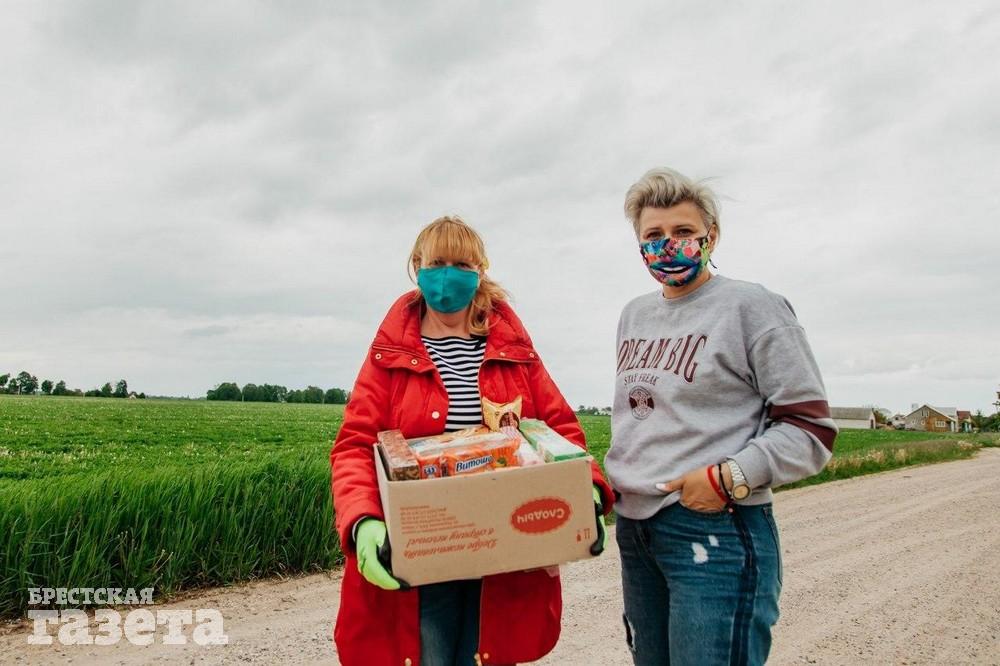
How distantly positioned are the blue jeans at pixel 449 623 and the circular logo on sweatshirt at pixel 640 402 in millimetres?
758

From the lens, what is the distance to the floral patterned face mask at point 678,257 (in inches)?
77.5

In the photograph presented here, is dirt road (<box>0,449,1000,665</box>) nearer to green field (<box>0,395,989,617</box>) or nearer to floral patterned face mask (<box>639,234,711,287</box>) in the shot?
green field (<box>0,395,989,617</box>)

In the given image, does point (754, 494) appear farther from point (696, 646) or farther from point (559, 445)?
point (559, 445)

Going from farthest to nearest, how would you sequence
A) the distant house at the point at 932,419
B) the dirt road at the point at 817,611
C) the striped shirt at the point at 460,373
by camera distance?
the distant house at the point at 932,419 → the dirt road at the point at 817,611 → the striped shirt at the point at 460,373

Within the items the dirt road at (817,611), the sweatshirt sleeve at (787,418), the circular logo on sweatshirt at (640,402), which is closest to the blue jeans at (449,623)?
the circular logo on sweatshirt at (640,402)

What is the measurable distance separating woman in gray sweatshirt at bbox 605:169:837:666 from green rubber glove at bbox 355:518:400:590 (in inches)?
29.3

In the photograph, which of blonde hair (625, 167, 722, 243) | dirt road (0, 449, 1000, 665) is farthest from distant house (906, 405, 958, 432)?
blonde hair (625, 167, 722, 243)

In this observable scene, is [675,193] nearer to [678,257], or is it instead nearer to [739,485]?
[678,257]

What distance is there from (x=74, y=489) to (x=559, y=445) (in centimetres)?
459

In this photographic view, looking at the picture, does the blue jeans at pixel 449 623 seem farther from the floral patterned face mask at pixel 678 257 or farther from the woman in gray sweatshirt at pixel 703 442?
the floral patterned face mask at pixel 678 257

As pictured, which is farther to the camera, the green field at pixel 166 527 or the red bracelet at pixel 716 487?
the green field at pixel 166 527

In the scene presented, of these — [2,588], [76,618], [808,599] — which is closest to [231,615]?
[76,618]

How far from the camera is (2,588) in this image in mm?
4234

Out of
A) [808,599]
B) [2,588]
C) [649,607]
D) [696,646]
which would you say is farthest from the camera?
[808,599]
